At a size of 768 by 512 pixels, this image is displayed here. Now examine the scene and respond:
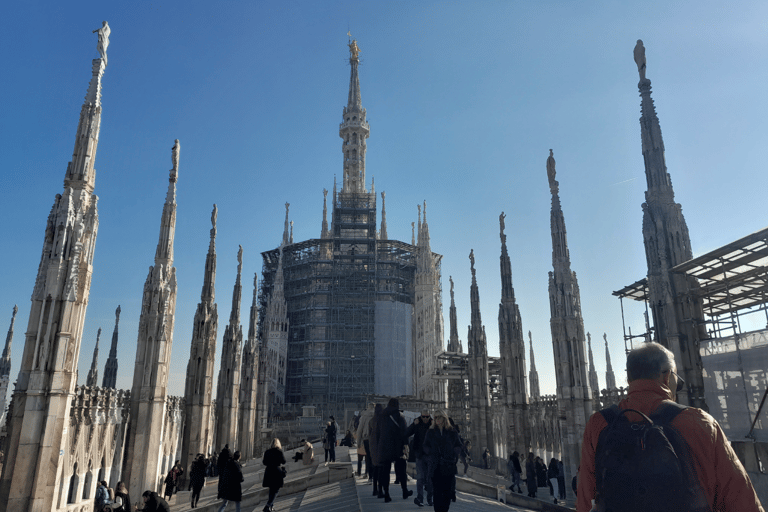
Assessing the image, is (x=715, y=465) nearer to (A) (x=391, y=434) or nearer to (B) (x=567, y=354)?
(A) (x=391, y=434)

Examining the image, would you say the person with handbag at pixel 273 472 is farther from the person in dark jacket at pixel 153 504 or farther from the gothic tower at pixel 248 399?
the gothic tower at pixel 248 399

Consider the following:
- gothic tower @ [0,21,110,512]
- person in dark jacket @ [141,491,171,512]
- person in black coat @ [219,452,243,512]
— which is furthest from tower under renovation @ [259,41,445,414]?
person in dark jacket @ [141,491,171,512]

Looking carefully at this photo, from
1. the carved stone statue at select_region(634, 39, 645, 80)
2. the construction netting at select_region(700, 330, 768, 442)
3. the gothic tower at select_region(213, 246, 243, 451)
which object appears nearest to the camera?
the construction netting at select_region(700, 330, 768, 442)

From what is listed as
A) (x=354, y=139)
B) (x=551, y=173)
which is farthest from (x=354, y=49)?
(x=551, y=173)

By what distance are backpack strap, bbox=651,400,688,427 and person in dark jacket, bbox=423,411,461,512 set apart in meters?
4.78

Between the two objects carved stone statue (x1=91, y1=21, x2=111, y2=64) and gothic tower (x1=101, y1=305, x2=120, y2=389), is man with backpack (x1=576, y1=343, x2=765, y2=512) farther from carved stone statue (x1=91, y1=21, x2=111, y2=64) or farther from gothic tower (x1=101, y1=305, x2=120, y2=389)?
gothic tower (x1=101, y1=305, x2=120, y2=389)

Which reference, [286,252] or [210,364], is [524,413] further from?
[286,252]

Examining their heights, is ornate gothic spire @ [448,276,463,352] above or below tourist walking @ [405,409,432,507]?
above

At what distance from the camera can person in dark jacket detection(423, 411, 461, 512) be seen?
654cm

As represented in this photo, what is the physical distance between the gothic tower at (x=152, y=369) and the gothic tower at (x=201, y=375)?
13.9 feet

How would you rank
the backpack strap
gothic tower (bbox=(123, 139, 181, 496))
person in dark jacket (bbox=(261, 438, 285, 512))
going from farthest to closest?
gothic tower (bbox=(123, 139, 181, 496)) < person in dark jacket (bbox=(261, 438, 285, 512)) < the backpack strap

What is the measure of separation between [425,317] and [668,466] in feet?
164

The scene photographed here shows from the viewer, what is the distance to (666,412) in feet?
7.47

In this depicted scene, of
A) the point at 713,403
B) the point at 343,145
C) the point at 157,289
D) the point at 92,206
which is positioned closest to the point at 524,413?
the point at 713,403
